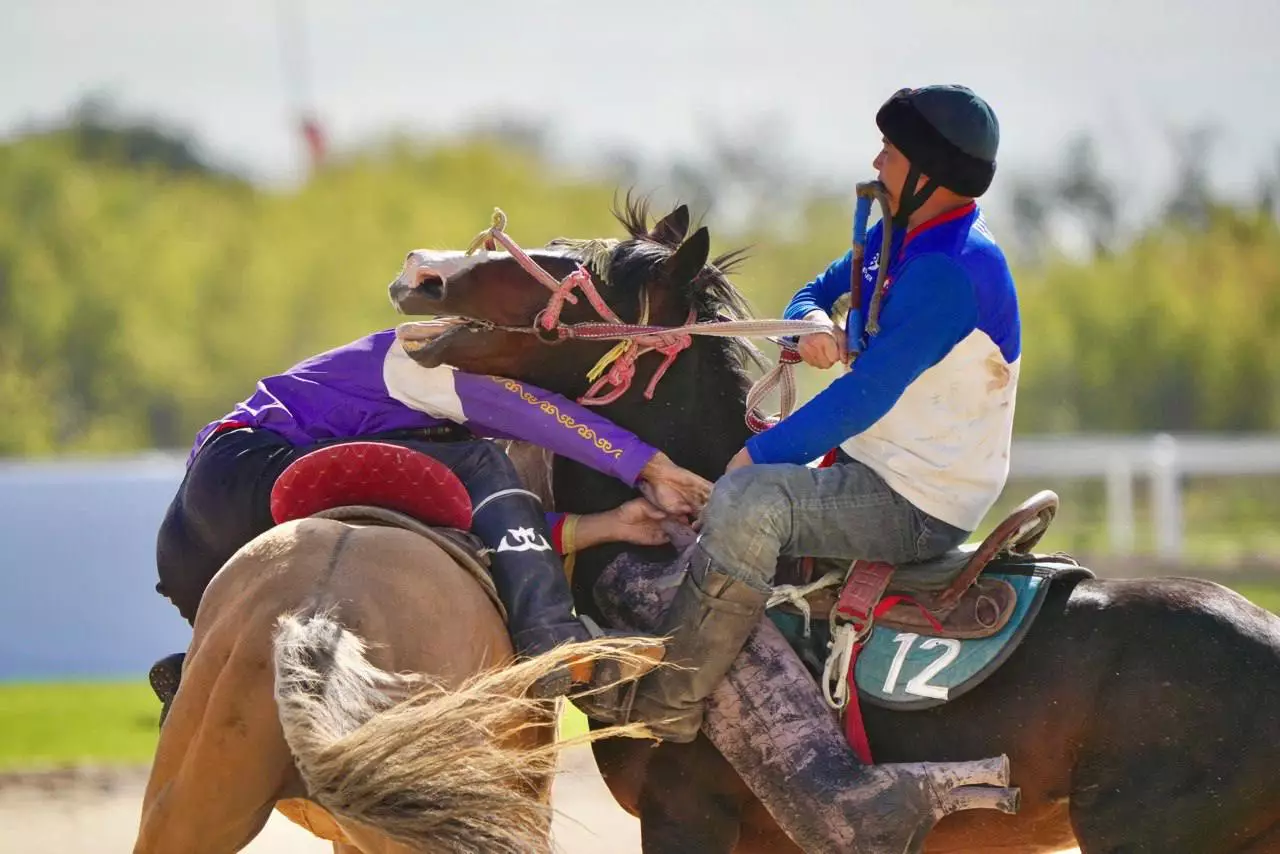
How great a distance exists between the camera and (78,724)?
9.57 m

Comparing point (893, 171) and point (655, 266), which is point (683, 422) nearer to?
point (655, 266)

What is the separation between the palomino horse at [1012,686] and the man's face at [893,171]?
0.61m

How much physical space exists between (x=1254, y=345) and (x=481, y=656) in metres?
26.8

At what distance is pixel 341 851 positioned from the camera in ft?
15.4

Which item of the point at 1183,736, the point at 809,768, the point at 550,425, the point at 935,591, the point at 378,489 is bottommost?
the point at 1183,736

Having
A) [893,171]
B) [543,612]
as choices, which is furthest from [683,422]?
[893,171]

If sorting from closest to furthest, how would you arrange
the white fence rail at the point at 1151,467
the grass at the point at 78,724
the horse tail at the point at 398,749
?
the horse tail at the point at 398,749 → the grass at the point at 78,724 → the white fence rail at the point at 1151,467

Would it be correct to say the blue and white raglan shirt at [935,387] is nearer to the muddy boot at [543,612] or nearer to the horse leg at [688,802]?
the muddy boot at [543,612]

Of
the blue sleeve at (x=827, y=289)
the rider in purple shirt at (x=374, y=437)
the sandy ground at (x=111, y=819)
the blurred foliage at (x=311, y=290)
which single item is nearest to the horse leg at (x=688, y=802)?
the rider in purple shirt at (x=374, y=437)

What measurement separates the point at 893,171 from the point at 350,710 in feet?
6.49

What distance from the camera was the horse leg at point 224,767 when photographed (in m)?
3.48

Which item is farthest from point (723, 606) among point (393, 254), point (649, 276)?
point (393, 254)

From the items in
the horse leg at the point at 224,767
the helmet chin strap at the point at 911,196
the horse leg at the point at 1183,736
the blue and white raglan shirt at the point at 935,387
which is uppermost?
the helmet chin strap at the point at 911,196

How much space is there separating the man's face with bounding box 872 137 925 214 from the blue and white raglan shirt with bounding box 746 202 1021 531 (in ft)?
0.36
